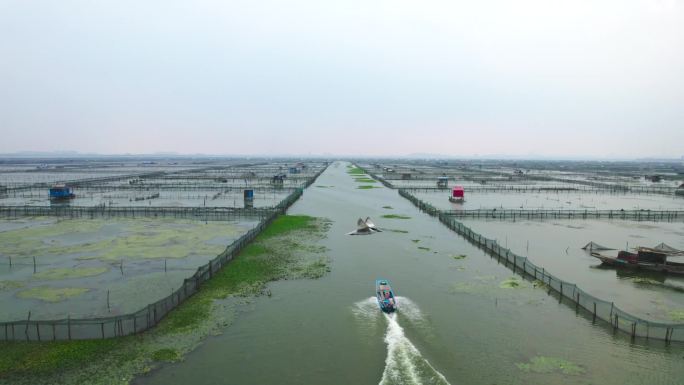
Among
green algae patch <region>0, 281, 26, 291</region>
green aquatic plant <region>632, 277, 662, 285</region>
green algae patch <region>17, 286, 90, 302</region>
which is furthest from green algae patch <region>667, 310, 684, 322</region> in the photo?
green algae patch <region>0, 281, 26, 291</region>

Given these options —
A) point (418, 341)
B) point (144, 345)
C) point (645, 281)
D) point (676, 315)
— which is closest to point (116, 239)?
point (144, 345)

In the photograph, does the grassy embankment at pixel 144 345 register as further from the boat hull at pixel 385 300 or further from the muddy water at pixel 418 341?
the boat hull at pixel 385 300

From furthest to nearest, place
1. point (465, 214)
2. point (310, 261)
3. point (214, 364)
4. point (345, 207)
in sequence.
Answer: point (345, 207)
point (465, 214)
point (310, 261)
point (214, 364)

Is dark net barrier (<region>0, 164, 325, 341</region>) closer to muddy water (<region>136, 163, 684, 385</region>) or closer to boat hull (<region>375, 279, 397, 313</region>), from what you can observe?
muddy water (<region>136, 163, 684, 385</region>)

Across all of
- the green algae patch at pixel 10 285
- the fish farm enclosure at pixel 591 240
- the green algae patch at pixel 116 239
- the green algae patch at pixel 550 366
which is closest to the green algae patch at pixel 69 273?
the green algae patch at pixel 10 285

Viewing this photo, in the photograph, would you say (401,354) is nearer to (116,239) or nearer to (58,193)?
(116,239)

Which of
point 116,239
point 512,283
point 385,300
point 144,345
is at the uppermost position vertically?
point 385,300

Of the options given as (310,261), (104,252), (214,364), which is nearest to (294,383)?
(214,364)

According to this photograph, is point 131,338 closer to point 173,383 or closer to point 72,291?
point 173,383
